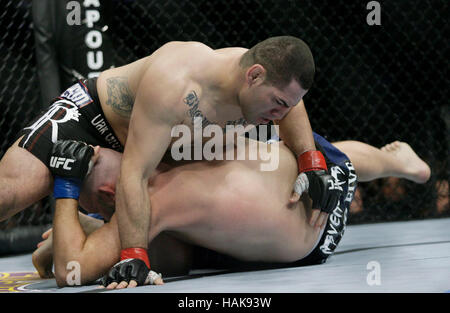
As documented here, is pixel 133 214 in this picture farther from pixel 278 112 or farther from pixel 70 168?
pixel 278 112

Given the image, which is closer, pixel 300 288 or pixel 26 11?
pixel 300 288

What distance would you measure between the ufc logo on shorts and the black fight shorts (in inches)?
9.2

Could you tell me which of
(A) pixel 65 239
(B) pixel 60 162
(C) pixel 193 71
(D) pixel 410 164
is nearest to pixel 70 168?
(B) pixel 60 162

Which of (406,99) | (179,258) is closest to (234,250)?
(179,258)

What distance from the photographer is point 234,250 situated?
5.19 feet

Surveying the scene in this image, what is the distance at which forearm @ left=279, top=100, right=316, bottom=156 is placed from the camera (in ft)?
5.61

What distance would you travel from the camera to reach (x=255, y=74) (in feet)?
5.03

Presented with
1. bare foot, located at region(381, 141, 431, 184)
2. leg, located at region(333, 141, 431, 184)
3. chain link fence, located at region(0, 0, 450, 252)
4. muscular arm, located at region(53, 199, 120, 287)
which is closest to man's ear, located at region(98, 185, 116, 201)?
muscular arm, located at region(53, 199, 120, 287)

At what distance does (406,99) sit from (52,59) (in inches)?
80.7

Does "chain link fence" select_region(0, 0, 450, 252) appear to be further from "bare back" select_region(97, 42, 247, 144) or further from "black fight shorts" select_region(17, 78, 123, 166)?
"bare back" select_region(97, 42, 247, 144)

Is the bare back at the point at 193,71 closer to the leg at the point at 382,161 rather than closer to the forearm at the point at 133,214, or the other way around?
the forearm at the point at 133,214

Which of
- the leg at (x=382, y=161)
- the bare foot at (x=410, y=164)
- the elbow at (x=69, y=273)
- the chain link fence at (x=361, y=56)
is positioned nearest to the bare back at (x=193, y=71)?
the elbow at (x=69, y=273)

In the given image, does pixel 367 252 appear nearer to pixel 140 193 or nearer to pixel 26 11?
pixel 140 193

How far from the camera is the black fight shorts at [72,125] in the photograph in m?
1.84
